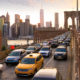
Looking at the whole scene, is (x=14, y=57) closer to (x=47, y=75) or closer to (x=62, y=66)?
(x=62, y=66)

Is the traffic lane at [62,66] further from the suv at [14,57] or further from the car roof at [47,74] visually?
the car roof at [47,74]

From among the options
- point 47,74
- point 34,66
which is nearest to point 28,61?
point 34,66

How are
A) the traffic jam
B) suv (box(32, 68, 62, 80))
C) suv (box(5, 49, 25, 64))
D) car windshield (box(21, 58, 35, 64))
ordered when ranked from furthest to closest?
suv (box(5, 49, 25, 64))
car windshield (box(21, 58, 35, 64))
the traffic jam
suv (box(32, 68, 62, 80))

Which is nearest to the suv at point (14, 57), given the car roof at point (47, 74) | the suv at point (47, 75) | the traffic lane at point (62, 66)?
the traffic lane at point (62, 66)

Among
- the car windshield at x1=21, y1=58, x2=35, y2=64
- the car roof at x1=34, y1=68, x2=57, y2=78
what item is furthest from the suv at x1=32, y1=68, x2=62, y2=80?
the car windshield at x1=21, y1=58, x2=35, y2=64

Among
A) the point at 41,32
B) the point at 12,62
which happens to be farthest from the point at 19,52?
the point at 41,32

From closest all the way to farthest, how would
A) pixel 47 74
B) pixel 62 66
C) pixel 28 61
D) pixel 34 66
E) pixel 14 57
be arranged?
pixel 47 74 → pixel 34 66 → pixel 28 61 → pixel 62 66 → pixel 14 57

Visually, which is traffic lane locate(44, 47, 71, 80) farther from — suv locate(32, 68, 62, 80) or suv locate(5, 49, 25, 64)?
suv locate(32, 68, 62, 80)

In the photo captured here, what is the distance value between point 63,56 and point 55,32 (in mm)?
149508

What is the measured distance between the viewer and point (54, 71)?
1013 centimetres

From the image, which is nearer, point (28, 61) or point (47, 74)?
point (47, 74)

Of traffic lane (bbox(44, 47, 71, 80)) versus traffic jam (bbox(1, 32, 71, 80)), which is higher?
traffic jam (bbox(1, 32, 71, 80))

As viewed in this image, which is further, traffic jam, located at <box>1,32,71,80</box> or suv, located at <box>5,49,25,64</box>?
suv, located at <box>5,49,25,64</box>

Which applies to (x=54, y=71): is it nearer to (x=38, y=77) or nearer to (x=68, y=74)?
(x=38, y=77)
